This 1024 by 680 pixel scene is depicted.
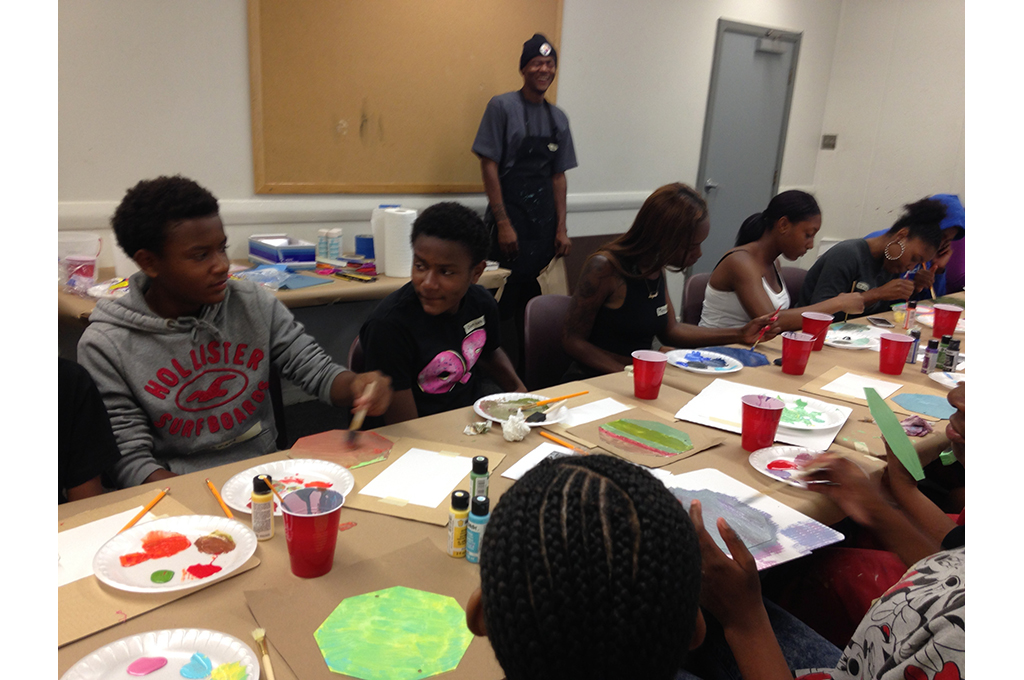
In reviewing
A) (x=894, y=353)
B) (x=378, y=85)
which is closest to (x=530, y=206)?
(x=378, y=85)

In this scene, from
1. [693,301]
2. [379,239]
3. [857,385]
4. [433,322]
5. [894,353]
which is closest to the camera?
[433,322]

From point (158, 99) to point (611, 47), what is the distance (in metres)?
3.08

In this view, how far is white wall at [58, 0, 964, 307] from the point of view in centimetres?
300

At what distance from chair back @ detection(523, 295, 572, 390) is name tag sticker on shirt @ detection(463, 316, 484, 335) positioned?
0.43 meters

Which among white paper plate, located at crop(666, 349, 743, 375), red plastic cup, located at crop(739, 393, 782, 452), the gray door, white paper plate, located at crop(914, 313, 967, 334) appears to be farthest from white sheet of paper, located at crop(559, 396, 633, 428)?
the gray door

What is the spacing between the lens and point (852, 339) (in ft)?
8.73

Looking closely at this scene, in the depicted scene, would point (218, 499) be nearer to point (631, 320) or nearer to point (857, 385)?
point (631, 320)

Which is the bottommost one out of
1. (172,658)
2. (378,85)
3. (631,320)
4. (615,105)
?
(172,658)

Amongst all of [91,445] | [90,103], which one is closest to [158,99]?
[90,103]

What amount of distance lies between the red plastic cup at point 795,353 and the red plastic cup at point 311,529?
164 cm

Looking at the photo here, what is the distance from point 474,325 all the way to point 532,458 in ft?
2.42

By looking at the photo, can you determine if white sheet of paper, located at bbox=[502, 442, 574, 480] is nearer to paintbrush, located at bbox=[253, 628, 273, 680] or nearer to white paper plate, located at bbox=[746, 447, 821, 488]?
white paper plate, located at bbox=[746, 447, 821, 488]

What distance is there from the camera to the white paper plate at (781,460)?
148 centimetres

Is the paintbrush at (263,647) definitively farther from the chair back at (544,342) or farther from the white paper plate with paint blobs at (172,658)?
the chair back at (544,342)
